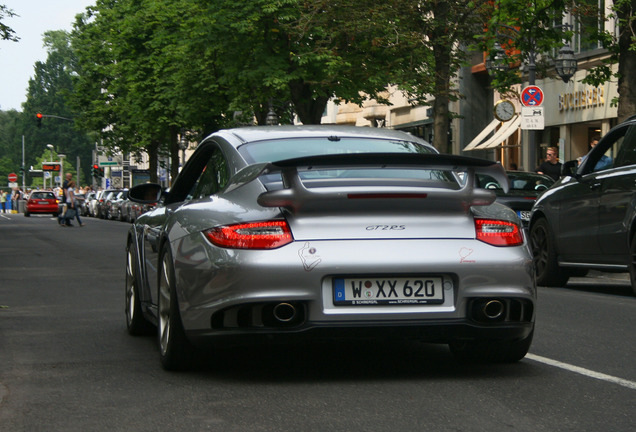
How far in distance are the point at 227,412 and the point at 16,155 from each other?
172 m

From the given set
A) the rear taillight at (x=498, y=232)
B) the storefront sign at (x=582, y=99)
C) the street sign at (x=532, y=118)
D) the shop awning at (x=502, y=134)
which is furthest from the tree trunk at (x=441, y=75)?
the rear taillight at (x=498, y=232)

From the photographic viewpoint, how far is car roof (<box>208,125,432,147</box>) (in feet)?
25.0

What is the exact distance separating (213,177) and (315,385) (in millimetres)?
1666

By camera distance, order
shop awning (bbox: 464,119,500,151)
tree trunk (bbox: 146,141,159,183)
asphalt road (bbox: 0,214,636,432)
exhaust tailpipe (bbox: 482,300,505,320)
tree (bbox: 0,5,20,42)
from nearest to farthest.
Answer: asphalt road (bbox: 0,214,636,432) < exhaust tailpipe (bbox: 482,300,505,320) < tree (bbox: 0,5,20,42) < shop awning (bbox: 464,119,500,151) < tree trunk (bbox: 146,141,159,183)

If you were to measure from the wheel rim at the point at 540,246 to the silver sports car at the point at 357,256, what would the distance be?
837cm

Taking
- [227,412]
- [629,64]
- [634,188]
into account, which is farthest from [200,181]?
[629,64]

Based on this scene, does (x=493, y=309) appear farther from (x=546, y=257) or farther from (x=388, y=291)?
(x=546, y=257)

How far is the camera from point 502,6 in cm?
2319

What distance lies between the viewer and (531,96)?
26.0 m

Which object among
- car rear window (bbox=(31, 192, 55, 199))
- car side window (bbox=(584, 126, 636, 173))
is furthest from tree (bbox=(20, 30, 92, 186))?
car side window (bbox=(584, 126, 636, 173))

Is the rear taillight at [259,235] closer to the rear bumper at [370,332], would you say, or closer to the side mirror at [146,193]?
the rear bumper at [370,332]

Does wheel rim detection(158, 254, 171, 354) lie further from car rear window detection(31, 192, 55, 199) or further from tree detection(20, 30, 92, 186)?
tree detection(20, 30, 92, 186)

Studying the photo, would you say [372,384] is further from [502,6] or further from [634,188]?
[502,6]

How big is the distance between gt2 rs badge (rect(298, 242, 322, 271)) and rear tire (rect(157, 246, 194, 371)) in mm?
912
